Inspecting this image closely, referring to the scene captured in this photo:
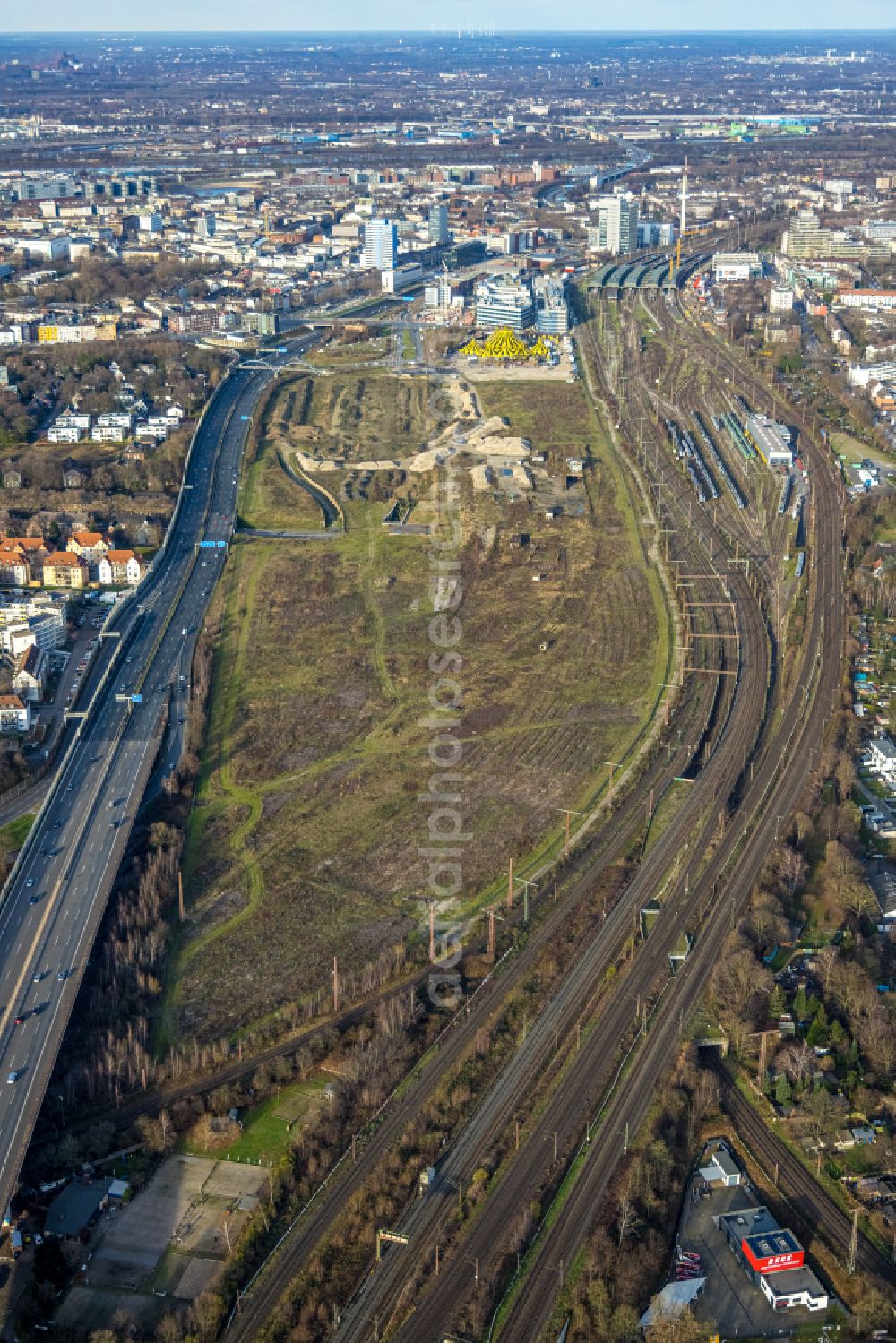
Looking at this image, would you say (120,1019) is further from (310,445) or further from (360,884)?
(310,445)

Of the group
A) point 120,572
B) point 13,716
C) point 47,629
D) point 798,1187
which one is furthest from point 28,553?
point 798,1187

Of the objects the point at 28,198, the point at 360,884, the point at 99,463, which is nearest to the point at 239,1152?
the point at 360,884

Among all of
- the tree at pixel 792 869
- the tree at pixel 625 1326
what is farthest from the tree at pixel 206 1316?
the tree at pixel 792 869

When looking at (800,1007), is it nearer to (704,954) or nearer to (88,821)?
(704,954)

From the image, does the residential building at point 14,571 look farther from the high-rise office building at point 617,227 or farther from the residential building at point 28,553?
the high-rise office building at point 617,227

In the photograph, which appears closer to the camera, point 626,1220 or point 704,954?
point 626,1220

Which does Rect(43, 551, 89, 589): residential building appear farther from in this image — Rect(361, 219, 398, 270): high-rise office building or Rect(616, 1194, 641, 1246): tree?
Rect(361, 219, 398, 270): high-rise office building
